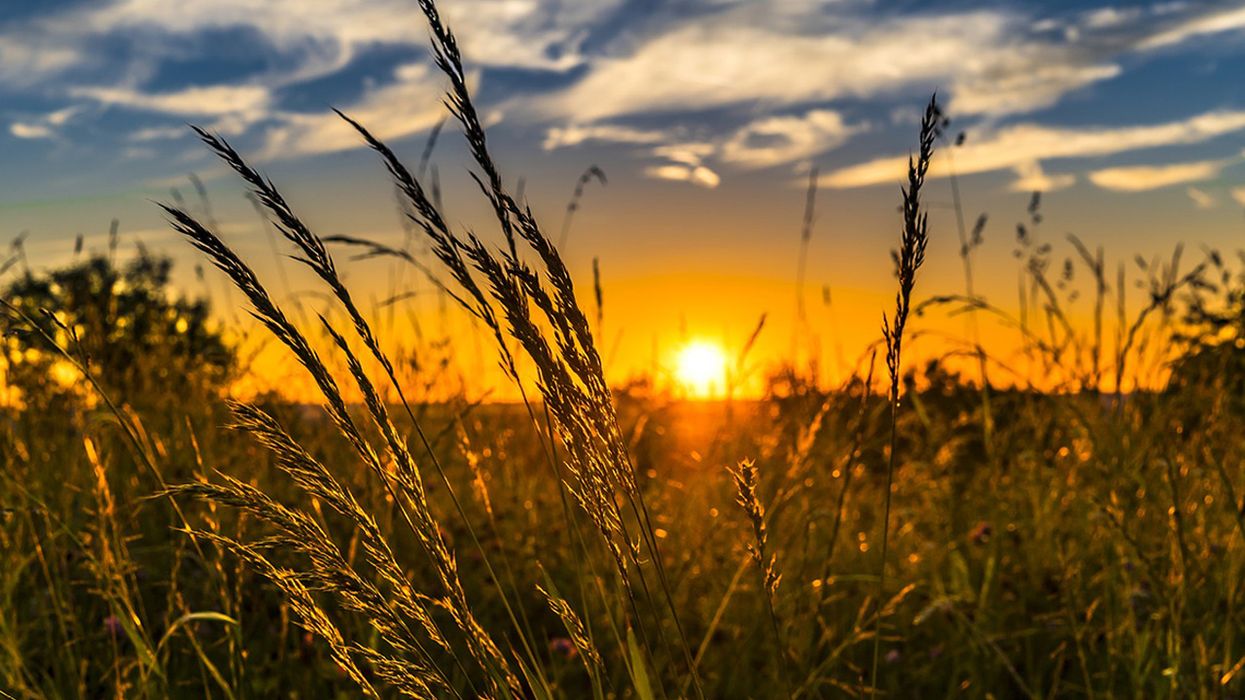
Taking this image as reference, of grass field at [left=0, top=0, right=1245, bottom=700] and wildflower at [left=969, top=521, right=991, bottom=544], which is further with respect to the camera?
wildflower at [left=969, top=521, right=991, bottom=544]

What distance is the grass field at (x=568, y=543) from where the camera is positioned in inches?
44.8

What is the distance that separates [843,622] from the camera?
3250mm

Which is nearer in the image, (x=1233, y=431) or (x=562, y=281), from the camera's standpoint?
(x=562, y=281)

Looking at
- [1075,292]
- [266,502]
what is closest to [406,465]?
[266,502]

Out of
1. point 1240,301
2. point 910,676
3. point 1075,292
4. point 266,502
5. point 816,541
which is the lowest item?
point 910,676

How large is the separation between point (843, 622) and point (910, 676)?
277 millimetres

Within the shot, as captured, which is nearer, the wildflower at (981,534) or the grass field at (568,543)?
the grass field at (568,543)

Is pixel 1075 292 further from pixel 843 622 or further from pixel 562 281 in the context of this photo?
pixel 562 281

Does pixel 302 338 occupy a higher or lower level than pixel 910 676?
higher

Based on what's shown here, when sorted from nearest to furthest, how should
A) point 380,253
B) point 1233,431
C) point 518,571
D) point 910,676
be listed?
point 380,253
point 910,676
point 518,571
point 1233,431

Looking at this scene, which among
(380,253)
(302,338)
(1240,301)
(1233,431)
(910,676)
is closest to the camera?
(302,338)

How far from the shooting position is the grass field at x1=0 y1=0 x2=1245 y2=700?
1139 millimetres

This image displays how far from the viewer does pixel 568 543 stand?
12.5 ft

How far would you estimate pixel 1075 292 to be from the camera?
545 cm
